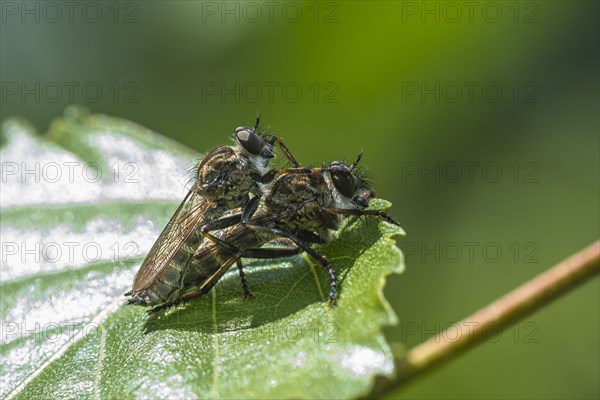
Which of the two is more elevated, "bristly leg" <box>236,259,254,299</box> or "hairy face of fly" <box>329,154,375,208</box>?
"hairy face of fly" <box>329,154,375,208</box>

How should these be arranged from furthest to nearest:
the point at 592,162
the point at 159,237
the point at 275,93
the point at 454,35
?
the point at 592,162 → the point at 275,93 → the point at 454,35 → the point at 159,237

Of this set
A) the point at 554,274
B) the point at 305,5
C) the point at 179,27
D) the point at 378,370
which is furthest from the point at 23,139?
the point at 554,274

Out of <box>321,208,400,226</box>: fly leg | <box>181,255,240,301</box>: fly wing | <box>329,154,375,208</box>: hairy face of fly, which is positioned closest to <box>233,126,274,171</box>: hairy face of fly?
<box>329,154,375,208</box>: hairy face of fly

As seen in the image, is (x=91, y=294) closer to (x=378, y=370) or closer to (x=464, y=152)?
(x=378, y=370)

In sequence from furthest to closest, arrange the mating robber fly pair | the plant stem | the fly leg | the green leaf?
1. the mating robber fly pair
2. the fly leg
3. the green leaf
4. the plant stem

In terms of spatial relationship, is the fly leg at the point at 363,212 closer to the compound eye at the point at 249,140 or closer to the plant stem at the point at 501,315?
the compound eye at the point at 249,140

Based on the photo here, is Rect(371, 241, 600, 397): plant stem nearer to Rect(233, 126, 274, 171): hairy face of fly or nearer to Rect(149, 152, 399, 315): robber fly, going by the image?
Rect(149, 152, 399, 315): robber fly

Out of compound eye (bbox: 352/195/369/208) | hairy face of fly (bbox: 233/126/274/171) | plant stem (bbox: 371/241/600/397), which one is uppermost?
hairy face of fly (bbox: 233/126/274/171)
